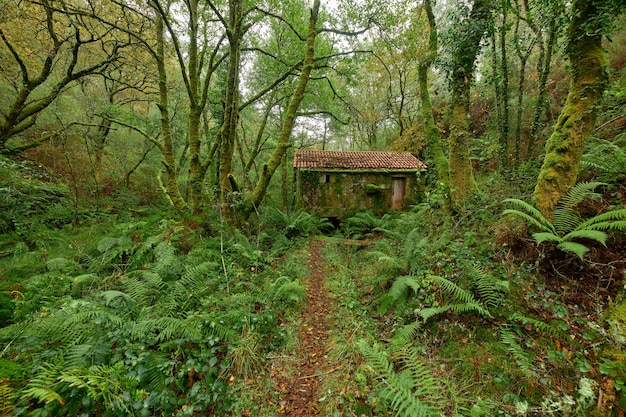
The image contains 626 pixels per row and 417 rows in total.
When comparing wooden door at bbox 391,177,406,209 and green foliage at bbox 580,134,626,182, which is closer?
green foliage at bbox 580,134,626,182

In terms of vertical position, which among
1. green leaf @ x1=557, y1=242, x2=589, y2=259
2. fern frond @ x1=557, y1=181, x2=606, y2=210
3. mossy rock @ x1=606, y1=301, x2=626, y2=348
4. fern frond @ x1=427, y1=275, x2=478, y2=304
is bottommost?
fern frond @ x1=427, y1=275, x2=478, y2=304

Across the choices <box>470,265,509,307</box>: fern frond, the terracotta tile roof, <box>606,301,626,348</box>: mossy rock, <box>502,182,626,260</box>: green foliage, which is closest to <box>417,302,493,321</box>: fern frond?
<box>470,265,509,307</box>: fern frond

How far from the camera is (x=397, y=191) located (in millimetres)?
12555

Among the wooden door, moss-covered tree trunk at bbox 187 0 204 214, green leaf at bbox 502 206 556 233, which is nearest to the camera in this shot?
green leaf at bbox 502 206 556 233

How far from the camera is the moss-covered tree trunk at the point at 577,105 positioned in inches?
137

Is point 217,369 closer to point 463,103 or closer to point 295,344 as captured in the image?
point 295,344

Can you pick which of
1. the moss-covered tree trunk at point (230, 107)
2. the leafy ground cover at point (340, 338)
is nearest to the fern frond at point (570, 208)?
the leafy ground cover at point (340, 338)

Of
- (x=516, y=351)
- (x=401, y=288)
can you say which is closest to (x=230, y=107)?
(x=401, y=288)

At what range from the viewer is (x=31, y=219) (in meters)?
7.33

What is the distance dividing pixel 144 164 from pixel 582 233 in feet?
54.9

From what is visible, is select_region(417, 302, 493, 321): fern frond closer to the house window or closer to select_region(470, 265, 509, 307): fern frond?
select_region(470, 265, 509, 307): fern frond

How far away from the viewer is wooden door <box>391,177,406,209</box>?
1251cm

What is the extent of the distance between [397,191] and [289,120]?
305 inches

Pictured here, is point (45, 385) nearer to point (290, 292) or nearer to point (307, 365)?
point (307, 365)
